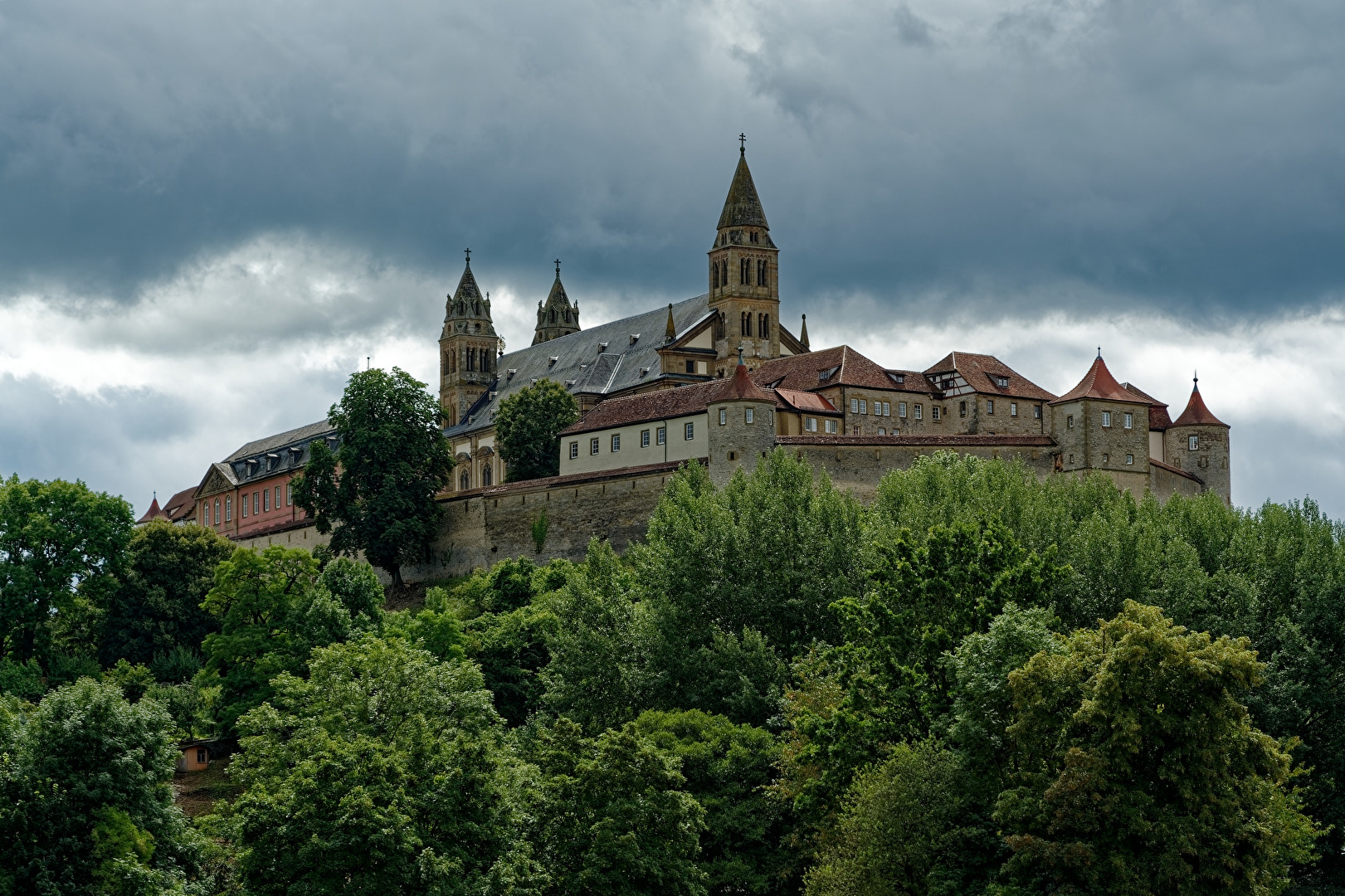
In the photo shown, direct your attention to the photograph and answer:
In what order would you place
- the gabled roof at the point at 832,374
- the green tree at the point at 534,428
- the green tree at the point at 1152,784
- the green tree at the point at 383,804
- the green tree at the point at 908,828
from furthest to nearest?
the green tree at the point at 534,428
the gabled roof at the point at 832,374
the green tree at the point at 383,804
the green tree at the point at 908,828
the green tree at the point at 1152,784

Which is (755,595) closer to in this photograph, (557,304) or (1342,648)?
(1342,648)

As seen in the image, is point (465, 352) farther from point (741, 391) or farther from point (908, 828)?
point (908, 828)

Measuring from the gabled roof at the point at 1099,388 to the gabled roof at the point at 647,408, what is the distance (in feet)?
42.1

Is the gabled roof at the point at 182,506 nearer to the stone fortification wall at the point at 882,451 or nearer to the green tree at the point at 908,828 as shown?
the stone fortification wall at the point at 882,451

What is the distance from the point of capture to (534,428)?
101938 mm

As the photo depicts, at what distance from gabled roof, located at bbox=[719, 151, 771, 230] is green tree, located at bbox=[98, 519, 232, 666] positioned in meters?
38.9

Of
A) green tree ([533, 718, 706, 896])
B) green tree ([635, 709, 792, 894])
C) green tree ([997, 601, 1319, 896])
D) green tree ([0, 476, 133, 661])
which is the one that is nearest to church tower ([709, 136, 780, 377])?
green tree ([0, 476, 133, 661])

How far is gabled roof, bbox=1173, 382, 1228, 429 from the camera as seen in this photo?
93.3 meters

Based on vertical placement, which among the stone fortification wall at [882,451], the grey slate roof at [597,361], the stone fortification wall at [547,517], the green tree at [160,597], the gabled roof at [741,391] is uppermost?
the grey slate roof at [597,361]

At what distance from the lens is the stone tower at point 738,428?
269 feet

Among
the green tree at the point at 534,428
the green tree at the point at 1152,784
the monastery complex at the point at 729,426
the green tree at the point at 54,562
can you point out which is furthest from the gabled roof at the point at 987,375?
the green tree at the point at 1152,784

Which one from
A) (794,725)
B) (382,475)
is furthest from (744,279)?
(794,725)

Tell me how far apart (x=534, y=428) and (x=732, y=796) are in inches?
2124

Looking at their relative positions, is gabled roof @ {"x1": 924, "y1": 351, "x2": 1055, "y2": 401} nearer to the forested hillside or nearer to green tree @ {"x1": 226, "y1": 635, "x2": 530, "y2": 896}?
the forested hillside
